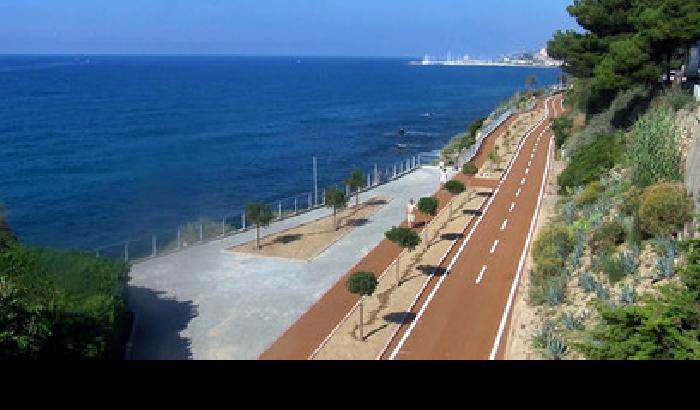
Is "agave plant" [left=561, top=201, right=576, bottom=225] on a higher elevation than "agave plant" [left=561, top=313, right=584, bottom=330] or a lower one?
higher

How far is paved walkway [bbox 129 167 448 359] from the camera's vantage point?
16.8 metres

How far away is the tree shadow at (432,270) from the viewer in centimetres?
2098

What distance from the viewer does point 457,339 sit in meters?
16.1

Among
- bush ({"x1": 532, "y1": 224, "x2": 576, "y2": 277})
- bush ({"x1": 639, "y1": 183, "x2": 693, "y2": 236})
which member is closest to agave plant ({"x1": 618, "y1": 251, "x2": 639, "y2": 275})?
bush ({"x1": 639, "y1": 183, "x2": 693, "y2": 236})

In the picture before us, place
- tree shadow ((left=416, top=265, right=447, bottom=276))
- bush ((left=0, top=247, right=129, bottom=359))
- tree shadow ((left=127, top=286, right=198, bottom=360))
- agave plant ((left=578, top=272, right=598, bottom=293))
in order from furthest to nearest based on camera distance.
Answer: tree shadow ((left=416, top=265, right=447, bottom=276)) < tree shadow ((left=127, top=286, right=198, bottom=360)) < agave plant ((left=578, top=272, right=598, bottom=293)) < bush ((left=0, top=247, right=129, bottom=359))

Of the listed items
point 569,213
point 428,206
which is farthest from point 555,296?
point 428,206

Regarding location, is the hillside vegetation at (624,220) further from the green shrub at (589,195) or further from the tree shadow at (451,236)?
the tree shadow at (451,236)

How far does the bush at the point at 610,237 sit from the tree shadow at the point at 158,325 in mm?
11419

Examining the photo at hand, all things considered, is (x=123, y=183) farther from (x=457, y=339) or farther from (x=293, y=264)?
(x=457, y=339)

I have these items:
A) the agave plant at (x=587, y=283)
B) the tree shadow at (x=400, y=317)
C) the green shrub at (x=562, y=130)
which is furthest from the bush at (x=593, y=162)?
the tree shadow at (x=400, y=317)

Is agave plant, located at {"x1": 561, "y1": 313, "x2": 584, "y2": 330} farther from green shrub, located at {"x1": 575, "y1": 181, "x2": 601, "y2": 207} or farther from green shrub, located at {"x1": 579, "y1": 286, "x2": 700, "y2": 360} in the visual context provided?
green shrub, located at {"x1": 575, "y1": 181, "x2": 601, "y2": 207}

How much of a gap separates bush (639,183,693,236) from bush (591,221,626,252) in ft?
2.64
